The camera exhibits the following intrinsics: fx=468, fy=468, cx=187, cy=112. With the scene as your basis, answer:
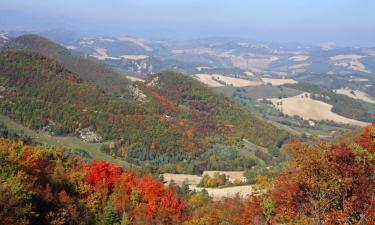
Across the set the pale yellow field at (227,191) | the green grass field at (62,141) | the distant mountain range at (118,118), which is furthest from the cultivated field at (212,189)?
the green grass field at (62,141)

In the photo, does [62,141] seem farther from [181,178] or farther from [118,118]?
[181,178]

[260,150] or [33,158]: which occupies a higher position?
[33,158]

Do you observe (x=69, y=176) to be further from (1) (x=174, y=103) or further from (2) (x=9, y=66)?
(1) (x=174, y=103)

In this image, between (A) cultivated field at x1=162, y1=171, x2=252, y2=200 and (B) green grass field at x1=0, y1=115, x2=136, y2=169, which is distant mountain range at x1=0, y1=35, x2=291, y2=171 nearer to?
(B) green grass field at x1=0, y1=115, x2=136, y2=169

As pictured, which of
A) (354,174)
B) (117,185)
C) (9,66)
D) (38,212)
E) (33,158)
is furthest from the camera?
(9,66)

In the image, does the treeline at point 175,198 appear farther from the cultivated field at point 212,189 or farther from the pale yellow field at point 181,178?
the pale yellow field at point 181,178

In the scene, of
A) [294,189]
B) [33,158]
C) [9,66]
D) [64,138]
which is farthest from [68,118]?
[294,189]

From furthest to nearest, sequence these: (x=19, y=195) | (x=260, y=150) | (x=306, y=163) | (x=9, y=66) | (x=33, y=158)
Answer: (x=9, y=66) → (x=260, y=150) → (x=33, y=158) → (x=19, y=195) → (x=306, y=163)

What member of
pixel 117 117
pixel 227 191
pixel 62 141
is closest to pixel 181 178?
pixel 227 191
